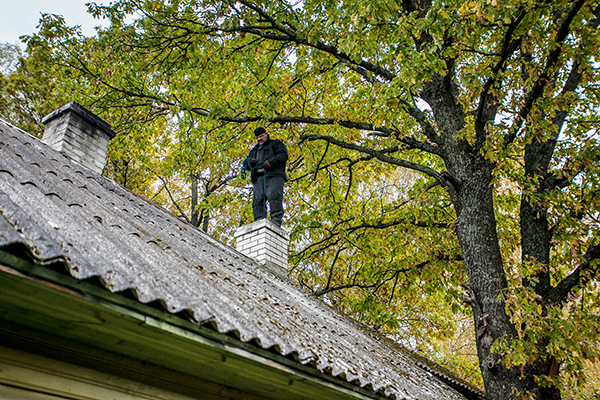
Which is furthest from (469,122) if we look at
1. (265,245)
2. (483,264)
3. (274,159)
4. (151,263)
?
(151,263)

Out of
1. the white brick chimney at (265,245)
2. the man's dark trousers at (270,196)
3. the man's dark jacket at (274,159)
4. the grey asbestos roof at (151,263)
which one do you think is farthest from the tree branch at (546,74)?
the white brick chimney at (265,245)

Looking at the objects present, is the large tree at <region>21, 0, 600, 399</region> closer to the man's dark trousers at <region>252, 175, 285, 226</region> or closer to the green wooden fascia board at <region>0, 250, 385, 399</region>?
the man's dark trousers at <region>252, 175, 285, 226</region>

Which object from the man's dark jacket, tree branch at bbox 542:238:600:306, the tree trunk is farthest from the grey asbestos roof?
the man's dark jacket

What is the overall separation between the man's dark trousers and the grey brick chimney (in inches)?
121

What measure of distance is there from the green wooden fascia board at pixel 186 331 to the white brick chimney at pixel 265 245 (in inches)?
184

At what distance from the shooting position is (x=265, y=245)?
869 centimetres

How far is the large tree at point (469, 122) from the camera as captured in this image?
5660 millimetres

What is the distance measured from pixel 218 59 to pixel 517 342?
24.3 ft

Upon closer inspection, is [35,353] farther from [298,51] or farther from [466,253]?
[298,51]

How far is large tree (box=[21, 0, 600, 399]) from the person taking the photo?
5.66 meters

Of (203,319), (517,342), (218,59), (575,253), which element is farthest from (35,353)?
(218,59)

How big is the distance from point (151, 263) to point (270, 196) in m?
5.74

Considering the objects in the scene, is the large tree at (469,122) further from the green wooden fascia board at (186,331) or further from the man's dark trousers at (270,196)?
the green wooden fascia board at (186,331)

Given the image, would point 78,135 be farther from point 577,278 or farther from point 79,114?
point 577,278
